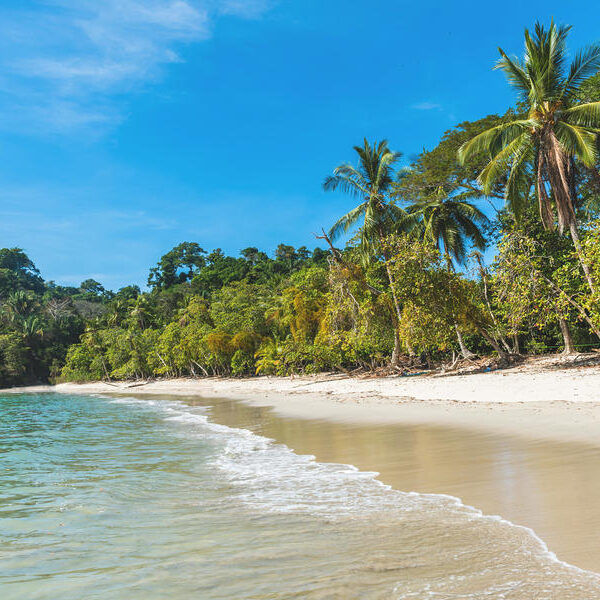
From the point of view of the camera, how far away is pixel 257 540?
12.0 ft

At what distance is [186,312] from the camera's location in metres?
41.3

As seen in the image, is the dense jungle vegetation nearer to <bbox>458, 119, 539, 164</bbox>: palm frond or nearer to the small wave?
<bbox>458, 119, 539, 164</bbox>: palm frond

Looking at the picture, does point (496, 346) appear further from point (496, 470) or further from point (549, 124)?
point (496, 470)

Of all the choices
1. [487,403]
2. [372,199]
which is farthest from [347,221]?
[487,403]

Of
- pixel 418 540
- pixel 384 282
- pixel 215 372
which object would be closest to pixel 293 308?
pixel 384 282

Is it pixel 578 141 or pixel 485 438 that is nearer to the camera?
pixel 485 438

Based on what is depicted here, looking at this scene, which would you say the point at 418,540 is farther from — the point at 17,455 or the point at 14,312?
the point at 14,312

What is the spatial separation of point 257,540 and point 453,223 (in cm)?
1995

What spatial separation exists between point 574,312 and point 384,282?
9803 millimetres

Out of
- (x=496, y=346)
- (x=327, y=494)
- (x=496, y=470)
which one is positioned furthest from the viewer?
(x=496, y=346)

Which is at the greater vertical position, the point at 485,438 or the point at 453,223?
the point at 453,223

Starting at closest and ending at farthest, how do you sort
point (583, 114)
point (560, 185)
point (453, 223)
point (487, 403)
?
point (487, 403) → point (583, 114) → point (560, 185) → point (453, 223)

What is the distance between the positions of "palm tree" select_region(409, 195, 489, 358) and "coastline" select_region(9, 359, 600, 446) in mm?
7225

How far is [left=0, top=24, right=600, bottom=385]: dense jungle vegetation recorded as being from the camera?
1398 centimetres
